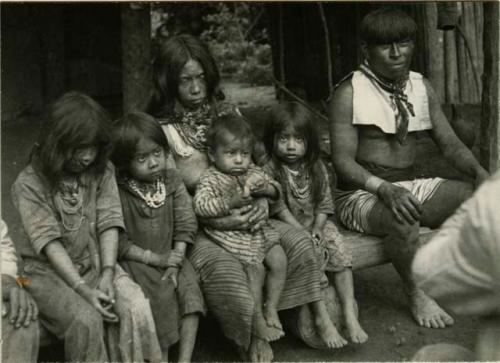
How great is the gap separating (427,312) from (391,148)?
2.89 feet

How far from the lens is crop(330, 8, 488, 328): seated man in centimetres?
373

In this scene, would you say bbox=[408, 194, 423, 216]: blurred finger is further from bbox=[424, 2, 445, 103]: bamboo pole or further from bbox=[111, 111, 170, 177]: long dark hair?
bbox=[424, 2, 445, 103]: bamboo pole

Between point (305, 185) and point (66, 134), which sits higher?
point (66, 134)

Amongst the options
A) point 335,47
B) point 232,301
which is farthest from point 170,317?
point 335,47

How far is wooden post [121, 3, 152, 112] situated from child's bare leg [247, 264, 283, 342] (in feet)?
6.40

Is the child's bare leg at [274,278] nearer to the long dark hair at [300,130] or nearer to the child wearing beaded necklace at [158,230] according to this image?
the child wearing beaded necklace at [158,230]

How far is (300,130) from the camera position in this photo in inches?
142

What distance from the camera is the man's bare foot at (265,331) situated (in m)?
3.27

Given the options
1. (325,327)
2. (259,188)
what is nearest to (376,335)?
(325,327)

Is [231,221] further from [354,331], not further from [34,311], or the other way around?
[34,311]

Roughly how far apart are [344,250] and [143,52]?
2102 millimetres

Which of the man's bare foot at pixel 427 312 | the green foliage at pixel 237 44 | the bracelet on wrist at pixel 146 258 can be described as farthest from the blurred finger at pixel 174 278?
the green foliage at pixel 237 44

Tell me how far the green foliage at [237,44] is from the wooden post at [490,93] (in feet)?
27.4

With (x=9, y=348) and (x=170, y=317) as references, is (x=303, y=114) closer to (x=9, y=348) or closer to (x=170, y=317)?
(x=170, y=317)
